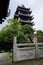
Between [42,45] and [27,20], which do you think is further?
[27,20]

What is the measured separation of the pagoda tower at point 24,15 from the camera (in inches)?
1582

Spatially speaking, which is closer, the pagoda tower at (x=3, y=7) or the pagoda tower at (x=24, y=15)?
the pagoda tower at (x=3, y=7)

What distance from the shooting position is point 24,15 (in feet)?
136

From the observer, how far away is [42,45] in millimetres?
8977

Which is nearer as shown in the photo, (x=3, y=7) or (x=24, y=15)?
(x=3, y=7)

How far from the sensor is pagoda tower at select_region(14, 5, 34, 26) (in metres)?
40.2

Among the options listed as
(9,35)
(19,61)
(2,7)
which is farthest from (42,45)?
(9,35)

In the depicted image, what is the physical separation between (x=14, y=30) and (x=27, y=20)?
23.9 meters

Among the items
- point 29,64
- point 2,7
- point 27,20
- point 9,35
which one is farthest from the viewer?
point 27,20

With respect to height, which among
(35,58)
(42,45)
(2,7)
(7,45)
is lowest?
(7,45)

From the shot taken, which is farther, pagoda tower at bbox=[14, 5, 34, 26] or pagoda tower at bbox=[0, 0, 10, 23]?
pagoda tower at bbox=[14, 5, 34, 26]

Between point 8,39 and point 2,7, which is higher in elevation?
point 2,7

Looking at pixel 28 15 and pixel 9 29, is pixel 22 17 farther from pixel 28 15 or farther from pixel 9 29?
pixel 9 29

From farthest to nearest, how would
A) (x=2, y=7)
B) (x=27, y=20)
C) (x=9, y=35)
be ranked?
(x=27, y=20) → (x=9, y=35) → (x=2, y=7)
